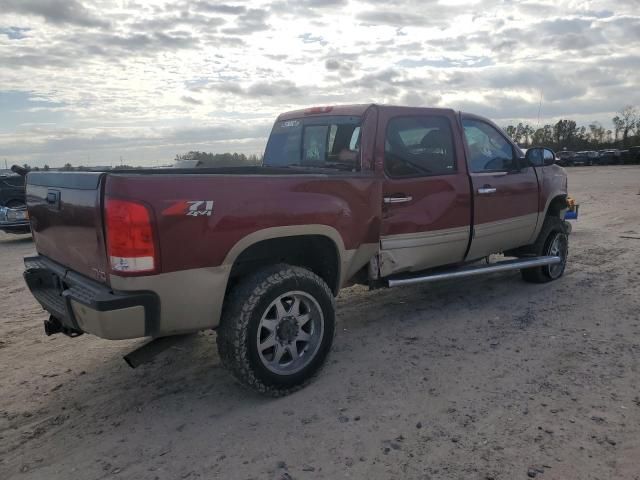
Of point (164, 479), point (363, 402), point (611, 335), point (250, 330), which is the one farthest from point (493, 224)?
point (164, 479)

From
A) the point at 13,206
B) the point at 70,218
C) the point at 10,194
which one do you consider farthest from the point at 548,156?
the point at 10,194

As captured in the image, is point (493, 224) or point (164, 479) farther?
point (493, 224)

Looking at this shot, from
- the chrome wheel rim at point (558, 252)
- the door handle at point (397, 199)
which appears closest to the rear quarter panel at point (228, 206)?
the door handle at point (397, 199)

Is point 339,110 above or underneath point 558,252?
above

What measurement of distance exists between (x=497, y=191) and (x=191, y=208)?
3.43 metres

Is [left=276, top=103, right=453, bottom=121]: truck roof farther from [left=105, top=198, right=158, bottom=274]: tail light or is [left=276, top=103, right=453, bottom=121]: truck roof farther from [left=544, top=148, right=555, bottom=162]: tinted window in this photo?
[left=105, top=198, right=158, bottom=274]: tail light

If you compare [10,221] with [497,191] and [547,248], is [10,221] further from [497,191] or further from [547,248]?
[547,248]

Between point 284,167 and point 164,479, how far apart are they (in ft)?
10.1

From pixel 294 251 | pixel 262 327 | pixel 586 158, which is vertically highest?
pixel 586 158

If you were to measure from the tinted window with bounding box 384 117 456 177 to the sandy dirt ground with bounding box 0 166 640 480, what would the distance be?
4.73 ft

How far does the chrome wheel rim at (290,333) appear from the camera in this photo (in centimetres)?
351

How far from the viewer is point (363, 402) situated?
3.46 metres

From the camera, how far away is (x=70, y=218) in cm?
327

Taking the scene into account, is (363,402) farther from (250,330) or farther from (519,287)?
(519,287)
